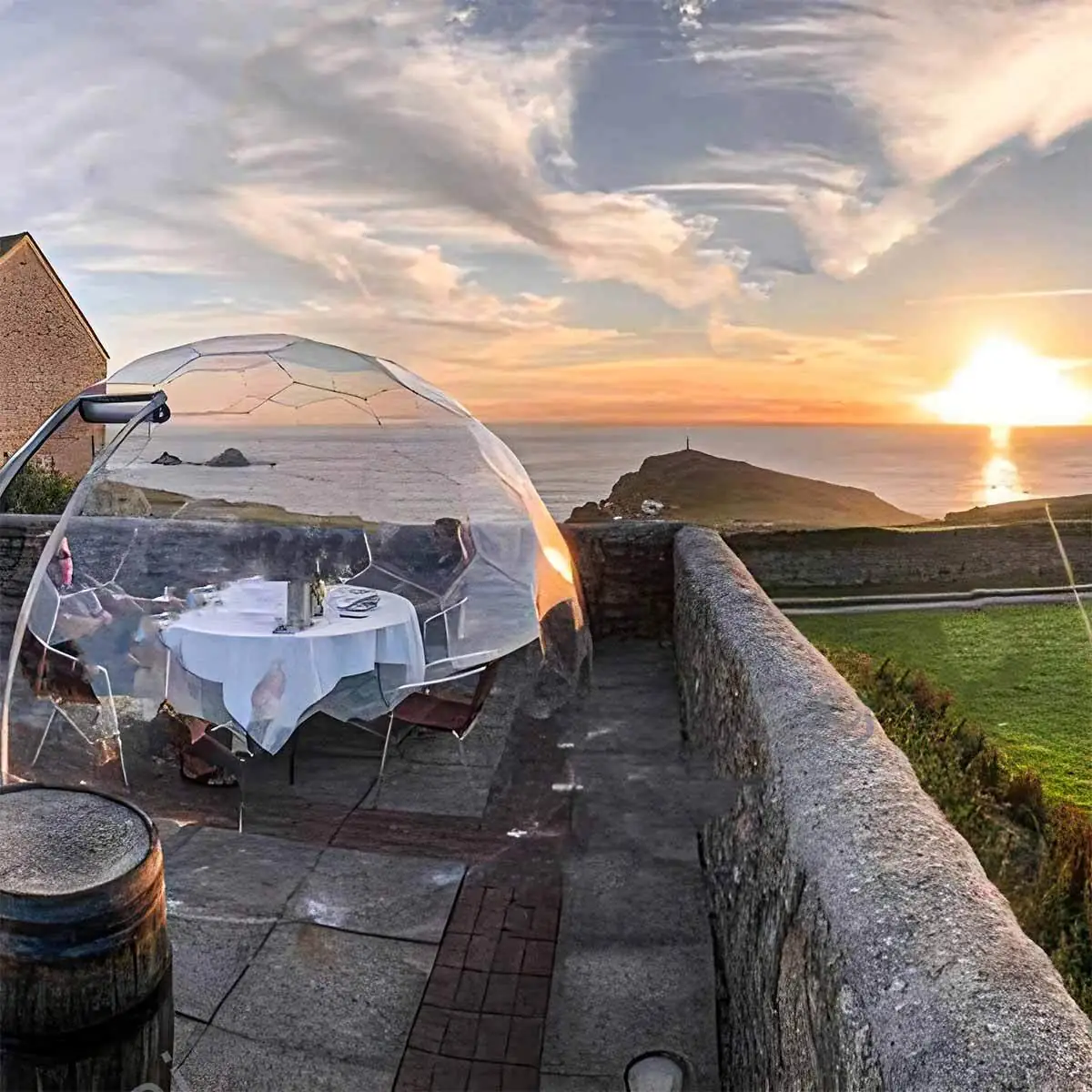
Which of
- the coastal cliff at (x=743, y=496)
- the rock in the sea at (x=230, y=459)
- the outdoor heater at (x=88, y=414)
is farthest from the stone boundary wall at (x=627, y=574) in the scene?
the coastal cliff at (x=743, y=496)

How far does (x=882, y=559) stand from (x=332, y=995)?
1607cm

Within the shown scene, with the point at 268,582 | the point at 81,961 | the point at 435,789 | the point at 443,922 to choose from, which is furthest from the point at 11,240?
the point at 81,961

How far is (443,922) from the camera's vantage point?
3994 mm

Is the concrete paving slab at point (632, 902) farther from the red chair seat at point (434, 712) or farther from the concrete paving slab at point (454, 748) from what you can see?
the concrete paving slab at point (454, 748)

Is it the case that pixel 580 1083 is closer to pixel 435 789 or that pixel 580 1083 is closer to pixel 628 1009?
pixel 628 1009

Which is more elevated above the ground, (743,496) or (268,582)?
(743,496)

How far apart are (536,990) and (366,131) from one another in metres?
6.25

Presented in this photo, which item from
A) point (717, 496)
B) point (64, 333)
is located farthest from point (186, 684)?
point (64, 333)

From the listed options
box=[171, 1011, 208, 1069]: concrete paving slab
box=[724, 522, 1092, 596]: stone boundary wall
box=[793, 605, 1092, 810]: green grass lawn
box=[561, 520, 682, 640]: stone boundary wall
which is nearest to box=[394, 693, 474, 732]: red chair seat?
box=[171, 1011, 208, 1069]: concrete paving slab

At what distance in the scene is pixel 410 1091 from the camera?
3020 millimetres

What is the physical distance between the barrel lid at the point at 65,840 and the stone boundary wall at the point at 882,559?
16230mm

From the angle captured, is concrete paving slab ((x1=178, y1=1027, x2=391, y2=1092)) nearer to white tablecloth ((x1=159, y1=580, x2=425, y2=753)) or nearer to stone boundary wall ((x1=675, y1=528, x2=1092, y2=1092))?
stone boundary wall ((x1=675, y1=528, x2=1092, y2=1092))

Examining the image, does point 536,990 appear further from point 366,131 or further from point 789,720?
point 366,131

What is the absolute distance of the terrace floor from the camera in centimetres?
321
